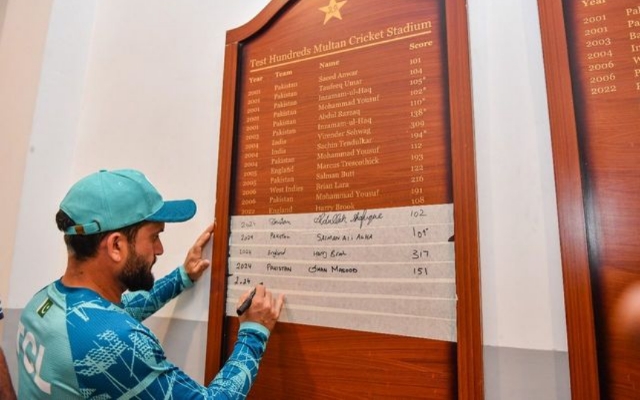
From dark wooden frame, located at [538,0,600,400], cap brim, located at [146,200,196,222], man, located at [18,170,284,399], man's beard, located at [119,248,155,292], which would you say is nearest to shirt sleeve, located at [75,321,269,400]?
man, located at [18,170,284,399]

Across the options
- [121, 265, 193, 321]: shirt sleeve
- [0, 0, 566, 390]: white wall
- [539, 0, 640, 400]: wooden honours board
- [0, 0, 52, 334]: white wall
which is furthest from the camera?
[0, 0, 52, 334]: white wall

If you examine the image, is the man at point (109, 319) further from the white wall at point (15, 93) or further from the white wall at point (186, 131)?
the white wall at point (15, 93)

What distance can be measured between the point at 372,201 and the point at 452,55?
357 millimetres

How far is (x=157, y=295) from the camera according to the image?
1.07 metres

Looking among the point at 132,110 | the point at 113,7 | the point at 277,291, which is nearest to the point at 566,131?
the point at 277,291

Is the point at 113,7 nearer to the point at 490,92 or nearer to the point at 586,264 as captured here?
the point at 490,92

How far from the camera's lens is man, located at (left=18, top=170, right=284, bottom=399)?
69 centimetres

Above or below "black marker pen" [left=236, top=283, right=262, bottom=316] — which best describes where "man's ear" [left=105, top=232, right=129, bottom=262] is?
above

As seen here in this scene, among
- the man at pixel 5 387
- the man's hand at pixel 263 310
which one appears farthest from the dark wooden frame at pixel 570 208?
the man at pixel 5 387

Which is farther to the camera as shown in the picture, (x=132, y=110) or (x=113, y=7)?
(x=113, y=7)

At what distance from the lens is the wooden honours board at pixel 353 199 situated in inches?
32.1

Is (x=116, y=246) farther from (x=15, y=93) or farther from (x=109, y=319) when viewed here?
(x=15, y=93)

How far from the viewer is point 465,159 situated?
32.0 inches

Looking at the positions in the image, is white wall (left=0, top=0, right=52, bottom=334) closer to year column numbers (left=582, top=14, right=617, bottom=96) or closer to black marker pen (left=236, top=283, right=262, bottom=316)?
black marker pen (left=236, top=283, right=262, bottom=316)
